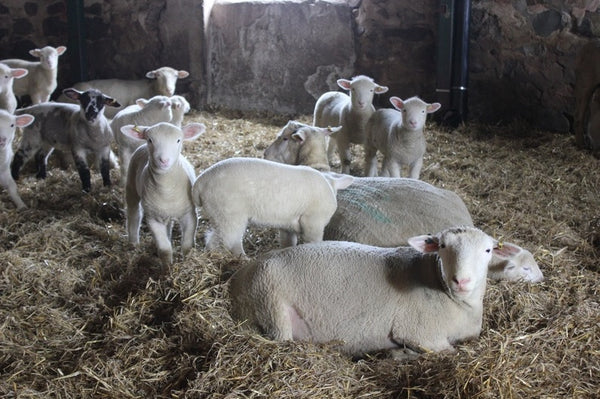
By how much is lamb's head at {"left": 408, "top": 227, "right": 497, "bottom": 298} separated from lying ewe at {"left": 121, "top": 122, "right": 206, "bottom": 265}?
1.84 m

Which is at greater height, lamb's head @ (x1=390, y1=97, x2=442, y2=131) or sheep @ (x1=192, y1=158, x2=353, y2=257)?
lamb's head @ (x1=390, y1=97, x2=442, y2=131)

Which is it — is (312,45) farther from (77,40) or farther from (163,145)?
(163,145)

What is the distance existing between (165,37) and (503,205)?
7116 mm

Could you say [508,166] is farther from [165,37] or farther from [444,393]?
[165,37]

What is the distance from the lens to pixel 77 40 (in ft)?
35.6

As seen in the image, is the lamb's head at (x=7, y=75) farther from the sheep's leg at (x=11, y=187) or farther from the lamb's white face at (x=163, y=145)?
the lamb's white face at (x=163, y=145)

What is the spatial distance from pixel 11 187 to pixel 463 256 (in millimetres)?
4426

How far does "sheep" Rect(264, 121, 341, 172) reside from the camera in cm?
523

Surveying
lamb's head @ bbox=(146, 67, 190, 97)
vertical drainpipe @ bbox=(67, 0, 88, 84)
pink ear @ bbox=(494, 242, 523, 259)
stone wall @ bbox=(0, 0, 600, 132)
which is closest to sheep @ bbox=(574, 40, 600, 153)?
stone wall @ bbox=(0, 0, 600, 132)

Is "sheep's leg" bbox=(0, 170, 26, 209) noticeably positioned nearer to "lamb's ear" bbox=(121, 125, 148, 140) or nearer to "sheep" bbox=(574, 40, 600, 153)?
"lamb's ear" bbox=(121, 125, 148, 140)

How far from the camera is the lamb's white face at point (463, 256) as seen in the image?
9.60 feet

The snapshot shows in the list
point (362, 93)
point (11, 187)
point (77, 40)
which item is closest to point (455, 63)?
point (362, 93)

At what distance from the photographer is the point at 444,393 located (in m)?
2.70

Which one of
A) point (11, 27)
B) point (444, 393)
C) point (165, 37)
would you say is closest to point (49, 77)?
point (165, 37)
